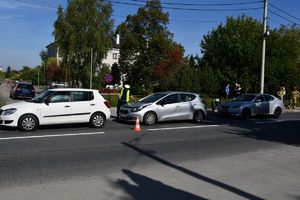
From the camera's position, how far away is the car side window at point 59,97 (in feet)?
47.9

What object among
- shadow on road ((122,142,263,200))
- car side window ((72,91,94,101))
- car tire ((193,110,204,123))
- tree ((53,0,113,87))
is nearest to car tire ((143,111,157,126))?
car tire ((193,110,204,123))

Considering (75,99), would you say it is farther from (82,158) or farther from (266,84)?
(266,84)

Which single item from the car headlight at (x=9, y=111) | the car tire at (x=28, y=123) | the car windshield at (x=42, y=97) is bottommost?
the car tire at (x=28, y=123)

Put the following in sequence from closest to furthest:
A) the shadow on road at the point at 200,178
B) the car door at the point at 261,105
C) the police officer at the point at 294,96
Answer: the shadow on road at the point at 200,178
the car door at the point at 261,105
the police officer at the point at 294,96

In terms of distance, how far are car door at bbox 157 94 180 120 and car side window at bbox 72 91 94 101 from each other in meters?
3.15

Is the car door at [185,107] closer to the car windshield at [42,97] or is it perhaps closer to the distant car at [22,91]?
the car windshield at [42,97]

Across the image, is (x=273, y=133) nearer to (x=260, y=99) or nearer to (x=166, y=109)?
(x=166, y=109)

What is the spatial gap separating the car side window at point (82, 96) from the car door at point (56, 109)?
0.91ft

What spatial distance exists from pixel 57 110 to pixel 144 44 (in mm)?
45242

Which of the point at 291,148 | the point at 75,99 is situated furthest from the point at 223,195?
the point at 75,99

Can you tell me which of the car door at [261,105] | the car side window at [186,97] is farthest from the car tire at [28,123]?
the car door at [261,105]

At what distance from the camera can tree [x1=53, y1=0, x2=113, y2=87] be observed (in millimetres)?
50562

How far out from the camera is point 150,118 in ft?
56.4

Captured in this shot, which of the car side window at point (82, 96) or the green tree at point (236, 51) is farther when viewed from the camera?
the green tree at point (236, 51)
